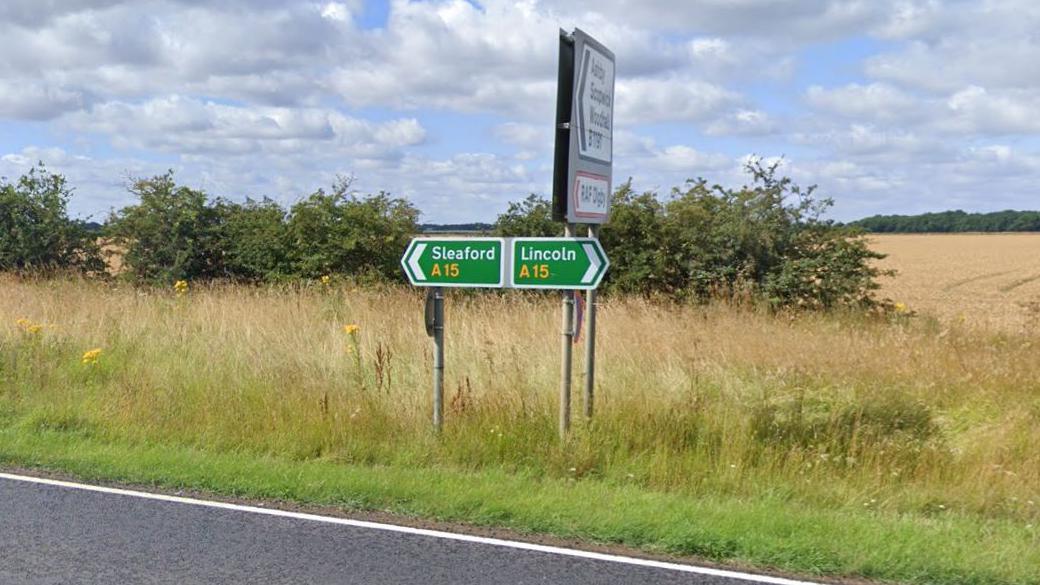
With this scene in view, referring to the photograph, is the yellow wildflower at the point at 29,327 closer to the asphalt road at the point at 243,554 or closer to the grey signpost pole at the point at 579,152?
the asphalt road at the point at 243,554

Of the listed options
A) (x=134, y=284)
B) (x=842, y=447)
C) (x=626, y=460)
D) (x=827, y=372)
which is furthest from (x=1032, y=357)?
(x=134, y=284)

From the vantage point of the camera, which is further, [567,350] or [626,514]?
[567,350]

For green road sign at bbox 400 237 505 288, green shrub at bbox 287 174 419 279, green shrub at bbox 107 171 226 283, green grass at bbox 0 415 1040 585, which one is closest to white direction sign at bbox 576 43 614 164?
green road sign at bbox 400 237 505 288

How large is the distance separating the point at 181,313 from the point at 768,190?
30.8 ft

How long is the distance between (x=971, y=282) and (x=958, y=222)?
3272 inches

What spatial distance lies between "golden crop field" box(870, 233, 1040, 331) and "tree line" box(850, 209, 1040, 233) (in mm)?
33531

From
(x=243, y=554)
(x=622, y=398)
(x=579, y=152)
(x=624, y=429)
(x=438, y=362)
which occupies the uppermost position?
(x=579, y=152)

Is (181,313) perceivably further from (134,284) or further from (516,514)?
(516,514)

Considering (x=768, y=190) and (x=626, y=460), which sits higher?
(x=768, y=190)

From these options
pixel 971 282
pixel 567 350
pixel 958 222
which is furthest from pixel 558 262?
pixel 958 222

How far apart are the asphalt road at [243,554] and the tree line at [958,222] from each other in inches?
4524

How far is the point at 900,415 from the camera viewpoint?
24.9ft

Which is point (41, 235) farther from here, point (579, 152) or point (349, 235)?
point (579, 152)

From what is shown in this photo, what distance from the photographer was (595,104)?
742cm
